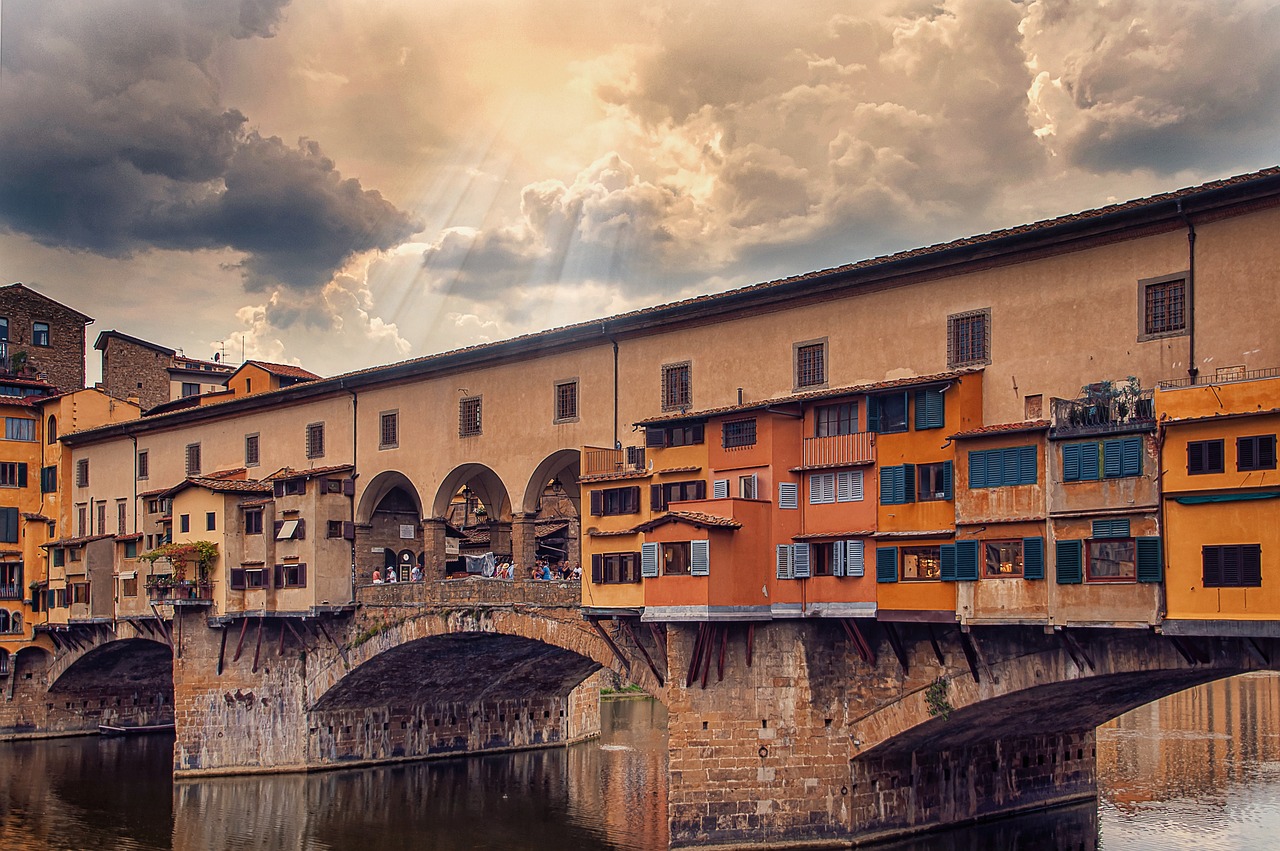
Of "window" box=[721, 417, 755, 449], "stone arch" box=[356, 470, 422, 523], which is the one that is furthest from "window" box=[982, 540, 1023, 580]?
"stone arch" box=[356, 470, 422, 523]

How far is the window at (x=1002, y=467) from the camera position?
28203mm

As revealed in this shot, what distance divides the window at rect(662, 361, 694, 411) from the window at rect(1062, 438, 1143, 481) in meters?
11.9

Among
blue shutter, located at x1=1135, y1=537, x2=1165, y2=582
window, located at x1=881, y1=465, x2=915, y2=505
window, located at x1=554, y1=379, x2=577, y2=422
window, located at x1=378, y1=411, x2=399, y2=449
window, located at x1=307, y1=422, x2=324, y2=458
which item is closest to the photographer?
blue shutter, located at x1=1135, y1=537, x2=1165, y2=582

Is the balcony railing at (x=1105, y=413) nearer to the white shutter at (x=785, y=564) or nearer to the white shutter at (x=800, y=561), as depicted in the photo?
the white shutter at (x=800, y=561)

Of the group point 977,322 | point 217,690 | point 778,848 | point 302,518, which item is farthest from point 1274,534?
point 217,690

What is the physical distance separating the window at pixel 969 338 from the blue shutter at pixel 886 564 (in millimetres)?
4409

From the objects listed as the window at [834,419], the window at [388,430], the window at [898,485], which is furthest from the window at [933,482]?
the window at [388,430]

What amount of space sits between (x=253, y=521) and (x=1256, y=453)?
3442 centimetres

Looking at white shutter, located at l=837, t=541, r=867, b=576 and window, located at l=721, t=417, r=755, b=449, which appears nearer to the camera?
white shutter, located at l=837, t=541, r=867, b=576

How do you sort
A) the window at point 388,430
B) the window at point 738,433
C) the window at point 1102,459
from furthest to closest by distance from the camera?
1. the window at point 388,430
2. the window at point 738,433
3. the window at point 1102,459

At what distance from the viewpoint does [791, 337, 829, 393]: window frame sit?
34000 millimetres

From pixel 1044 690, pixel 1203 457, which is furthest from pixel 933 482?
pixel 1203 457

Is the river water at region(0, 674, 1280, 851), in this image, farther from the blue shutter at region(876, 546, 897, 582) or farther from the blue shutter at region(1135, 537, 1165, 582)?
the blue shutter at region(1135, 537, 1165, 582)

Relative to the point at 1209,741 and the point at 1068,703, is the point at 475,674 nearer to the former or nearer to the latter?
the point at 1068,703
